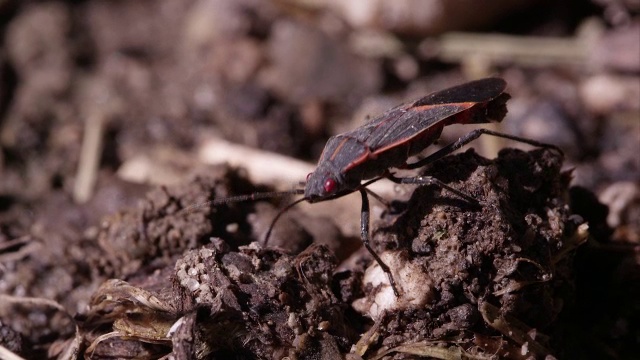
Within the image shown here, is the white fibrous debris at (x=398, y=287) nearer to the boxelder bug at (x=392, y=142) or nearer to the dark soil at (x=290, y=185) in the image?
the dark soil at (x=290, y=185)

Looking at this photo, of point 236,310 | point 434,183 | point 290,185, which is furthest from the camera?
point 290,185

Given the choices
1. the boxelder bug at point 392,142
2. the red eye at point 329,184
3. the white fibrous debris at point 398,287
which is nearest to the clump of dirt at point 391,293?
the white fibrous debris at point 398,287

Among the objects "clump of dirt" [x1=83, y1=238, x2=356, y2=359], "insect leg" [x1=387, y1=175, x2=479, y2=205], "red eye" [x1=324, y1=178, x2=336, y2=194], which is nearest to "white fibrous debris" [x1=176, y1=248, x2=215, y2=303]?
"clump of dirt" [x1=83, y1=238, x2=356, y2=359]

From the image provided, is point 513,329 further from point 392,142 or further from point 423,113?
point 423,113

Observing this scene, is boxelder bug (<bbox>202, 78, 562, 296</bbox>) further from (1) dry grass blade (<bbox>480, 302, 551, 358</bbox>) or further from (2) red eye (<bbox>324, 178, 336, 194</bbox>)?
(1) dry grass blade (<bbox>480, 302, 551, 358</bbox>)

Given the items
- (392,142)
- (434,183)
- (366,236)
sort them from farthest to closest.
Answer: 1. (392,142)
2. (366,236)
3. (434,183)

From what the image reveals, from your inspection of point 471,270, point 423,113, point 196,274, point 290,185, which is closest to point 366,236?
point 471,270

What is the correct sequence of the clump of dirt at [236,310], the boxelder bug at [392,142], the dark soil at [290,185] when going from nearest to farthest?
1. the clump of dirt at [236,310]
2. the dark soil at [290,185]
3. the boxelder bug at [392,142]

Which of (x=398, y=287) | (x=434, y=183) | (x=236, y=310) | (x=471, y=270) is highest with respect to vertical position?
(x=434, y=183)
